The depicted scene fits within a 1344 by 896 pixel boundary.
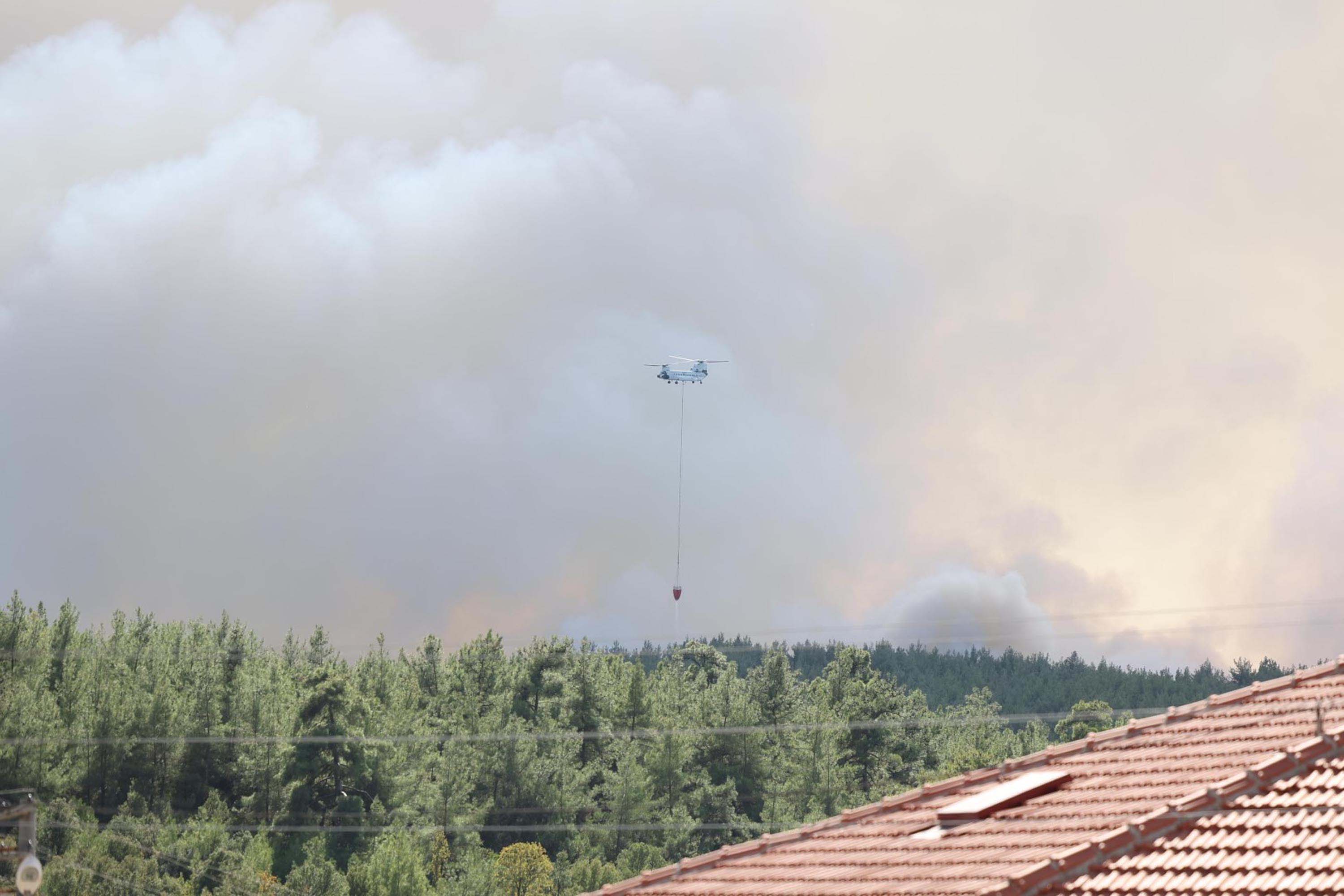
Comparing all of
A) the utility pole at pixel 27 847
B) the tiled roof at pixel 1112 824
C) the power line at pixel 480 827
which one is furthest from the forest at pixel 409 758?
the utility pole at pixel 27 847

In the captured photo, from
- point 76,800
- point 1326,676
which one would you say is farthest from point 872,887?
point 76,800

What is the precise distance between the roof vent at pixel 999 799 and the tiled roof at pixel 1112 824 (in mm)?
175

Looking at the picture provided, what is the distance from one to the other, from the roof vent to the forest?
51680mm

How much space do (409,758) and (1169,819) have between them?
78.1 m

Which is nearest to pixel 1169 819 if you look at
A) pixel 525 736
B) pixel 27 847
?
pixel 27 847

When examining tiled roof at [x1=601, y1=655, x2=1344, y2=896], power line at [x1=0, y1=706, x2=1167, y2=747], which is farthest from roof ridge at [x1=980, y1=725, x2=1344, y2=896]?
power line at [x1=0, y1=706, x2=1167, y2=747]

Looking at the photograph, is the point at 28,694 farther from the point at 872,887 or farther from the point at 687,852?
the point at 872,887

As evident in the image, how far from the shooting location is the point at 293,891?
79.0 m

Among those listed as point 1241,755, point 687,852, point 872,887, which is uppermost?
point 1241,755

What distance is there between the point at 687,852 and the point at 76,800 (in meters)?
36.3

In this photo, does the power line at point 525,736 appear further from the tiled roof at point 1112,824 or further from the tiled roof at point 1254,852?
the tiled roof at point 1254,852

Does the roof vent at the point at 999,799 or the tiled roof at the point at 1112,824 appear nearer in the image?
the tiled roof at the point at 1112,824

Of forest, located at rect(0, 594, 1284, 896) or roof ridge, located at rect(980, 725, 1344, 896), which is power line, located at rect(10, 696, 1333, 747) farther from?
roof ridge, located at rect(980, 725, 1344, 896)

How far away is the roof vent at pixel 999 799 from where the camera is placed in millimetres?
23766
